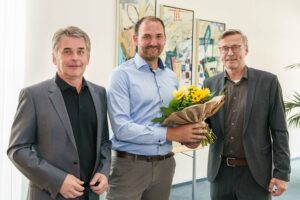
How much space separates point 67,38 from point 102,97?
1.32 feet

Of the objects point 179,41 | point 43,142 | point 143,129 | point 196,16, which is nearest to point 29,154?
point 43,142

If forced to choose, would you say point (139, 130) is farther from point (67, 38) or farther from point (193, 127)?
point (67, 38)

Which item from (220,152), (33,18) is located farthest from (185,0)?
(220,152)

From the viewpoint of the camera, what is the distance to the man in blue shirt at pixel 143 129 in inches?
74.4

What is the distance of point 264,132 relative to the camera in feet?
7.07

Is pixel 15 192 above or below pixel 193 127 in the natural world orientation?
below

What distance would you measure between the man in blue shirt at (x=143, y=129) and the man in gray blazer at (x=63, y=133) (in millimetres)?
208

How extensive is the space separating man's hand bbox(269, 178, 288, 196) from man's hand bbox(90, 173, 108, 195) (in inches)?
44.2

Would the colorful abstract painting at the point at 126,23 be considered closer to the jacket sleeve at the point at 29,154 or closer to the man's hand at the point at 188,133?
the man's hand at the point at 188,133

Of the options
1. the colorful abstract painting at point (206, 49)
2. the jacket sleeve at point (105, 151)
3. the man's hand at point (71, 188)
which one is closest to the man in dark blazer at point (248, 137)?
the jacket sleeve at point (105, 151)

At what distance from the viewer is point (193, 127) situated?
6.11 feet

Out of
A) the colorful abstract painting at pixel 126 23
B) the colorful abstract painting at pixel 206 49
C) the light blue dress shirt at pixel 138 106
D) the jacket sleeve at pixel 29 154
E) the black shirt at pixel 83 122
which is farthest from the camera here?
the colorful abstract painting at pixel 206 49

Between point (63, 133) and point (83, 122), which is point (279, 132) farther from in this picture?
point (63, 133)

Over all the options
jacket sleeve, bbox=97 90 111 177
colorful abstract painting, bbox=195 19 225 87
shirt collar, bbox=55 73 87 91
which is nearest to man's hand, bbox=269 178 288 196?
jacket sleeve, bbox=97 90 111 177
